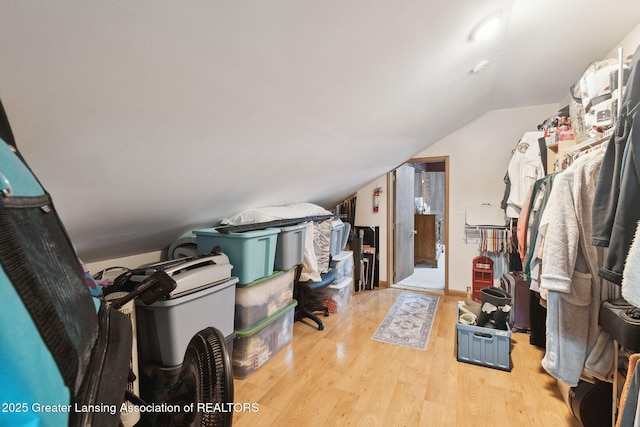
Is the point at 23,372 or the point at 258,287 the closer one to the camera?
the point at 23,372

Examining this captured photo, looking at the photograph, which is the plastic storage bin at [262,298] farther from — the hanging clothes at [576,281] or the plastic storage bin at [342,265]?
the hanging clothes at [576,281]

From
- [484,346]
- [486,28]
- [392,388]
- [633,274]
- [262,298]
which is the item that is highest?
[486,28]

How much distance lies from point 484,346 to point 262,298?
1720mm

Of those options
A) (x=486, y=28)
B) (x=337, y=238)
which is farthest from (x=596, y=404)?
(x=337, y=238)

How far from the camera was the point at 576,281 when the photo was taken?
1422mm

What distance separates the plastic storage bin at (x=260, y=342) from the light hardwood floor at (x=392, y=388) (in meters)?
0.06

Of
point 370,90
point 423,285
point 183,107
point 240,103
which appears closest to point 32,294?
point 183,107

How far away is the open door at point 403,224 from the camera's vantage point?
419cm

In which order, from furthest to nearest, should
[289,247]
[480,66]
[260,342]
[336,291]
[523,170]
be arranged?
[336,291], [523,170], [289,247], [260,342], [480,66]

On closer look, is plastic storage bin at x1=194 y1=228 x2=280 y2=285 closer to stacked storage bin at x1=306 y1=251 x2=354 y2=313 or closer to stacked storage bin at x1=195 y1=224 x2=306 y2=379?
stacked storage bin at x1=195 y1=224 x2=306 y2=379

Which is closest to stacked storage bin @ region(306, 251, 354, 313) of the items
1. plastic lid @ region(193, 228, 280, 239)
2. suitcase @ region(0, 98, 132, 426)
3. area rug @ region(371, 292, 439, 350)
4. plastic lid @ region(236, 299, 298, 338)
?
area rug @ region(371, 292, 439, 350)

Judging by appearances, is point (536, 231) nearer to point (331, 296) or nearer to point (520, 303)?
point (520, 303)

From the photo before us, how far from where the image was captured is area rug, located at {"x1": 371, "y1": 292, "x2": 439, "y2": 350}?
256 cm

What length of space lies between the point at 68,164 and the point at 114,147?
0.16m
